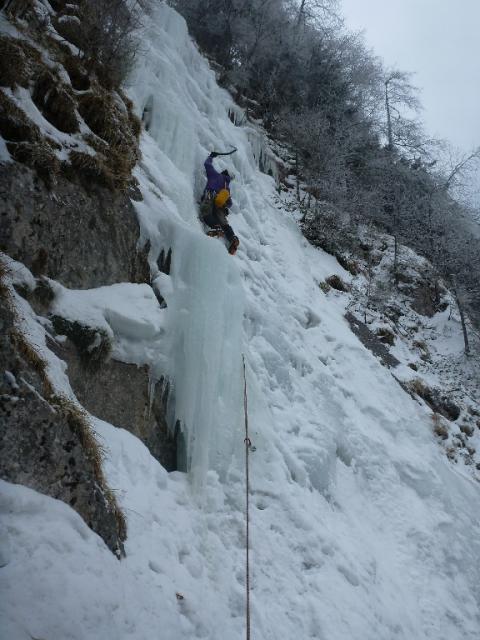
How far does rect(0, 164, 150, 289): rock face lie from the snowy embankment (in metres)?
0.19

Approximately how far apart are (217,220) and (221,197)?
14.5 inches

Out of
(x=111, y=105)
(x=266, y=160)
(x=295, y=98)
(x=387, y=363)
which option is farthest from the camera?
(x=295, y=98)

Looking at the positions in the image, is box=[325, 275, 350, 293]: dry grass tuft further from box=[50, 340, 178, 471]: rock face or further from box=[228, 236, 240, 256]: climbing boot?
box=[50, 340, 178, 471]: rock face

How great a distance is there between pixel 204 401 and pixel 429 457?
419cm

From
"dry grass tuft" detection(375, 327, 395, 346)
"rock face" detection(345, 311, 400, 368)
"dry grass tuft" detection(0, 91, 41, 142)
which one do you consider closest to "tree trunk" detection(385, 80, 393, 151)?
"dry grass tuft" detection(375, 327, 395, 346)

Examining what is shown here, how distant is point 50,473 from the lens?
7.66ft

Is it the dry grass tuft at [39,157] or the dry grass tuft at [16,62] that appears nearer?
the dry grass tuft at [39,157]

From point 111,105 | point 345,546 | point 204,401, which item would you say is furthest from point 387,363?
point 111,105

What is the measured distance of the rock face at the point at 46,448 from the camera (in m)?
2.22

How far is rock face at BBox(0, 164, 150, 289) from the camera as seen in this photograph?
309 centimetres

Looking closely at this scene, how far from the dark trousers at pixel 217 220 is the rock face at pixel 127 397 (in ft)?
12.0

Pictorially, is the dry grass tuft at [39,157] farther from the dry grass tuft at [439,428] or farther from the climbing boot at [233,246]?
the dry grass tuft at [439,428]

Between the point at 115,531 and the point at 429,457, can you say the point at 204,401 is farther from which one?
the point at 429,457

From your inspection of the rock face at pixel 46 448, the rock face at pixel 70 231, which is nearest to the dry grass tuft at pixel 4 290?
the rock face at pixel 46 448
